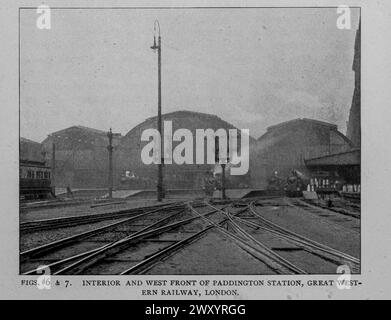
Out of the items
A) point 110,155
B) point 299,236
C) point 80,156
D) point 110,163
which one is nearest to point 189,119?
point 110,155

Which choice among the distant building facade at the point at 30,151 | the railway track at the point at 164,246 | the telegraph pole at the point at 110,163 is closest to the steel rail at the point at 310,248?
the railway track at the point at 164,246

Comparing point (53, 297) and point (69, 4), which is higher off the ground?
point (69, 4)

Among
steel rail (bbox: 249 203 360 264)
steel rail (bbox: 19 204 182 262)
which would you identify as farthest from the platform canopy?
steel rail (bbox: 19 204 182 262)

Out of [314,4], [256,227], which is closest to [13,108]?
[256,227]

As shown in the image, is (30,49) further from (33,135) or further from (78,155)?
(78,155)

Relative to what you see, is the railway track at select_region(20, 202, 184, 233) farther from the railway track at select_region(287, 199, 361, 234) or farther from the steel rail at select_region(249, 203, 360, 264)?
the railway track at select_region(287, 199, 361, 234)

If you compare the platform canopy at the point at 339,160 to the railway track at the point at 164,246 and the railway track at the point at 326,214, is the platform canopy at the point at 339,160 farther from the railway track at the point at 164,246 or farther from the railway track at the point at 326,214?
the railway track at the point at 164,246
